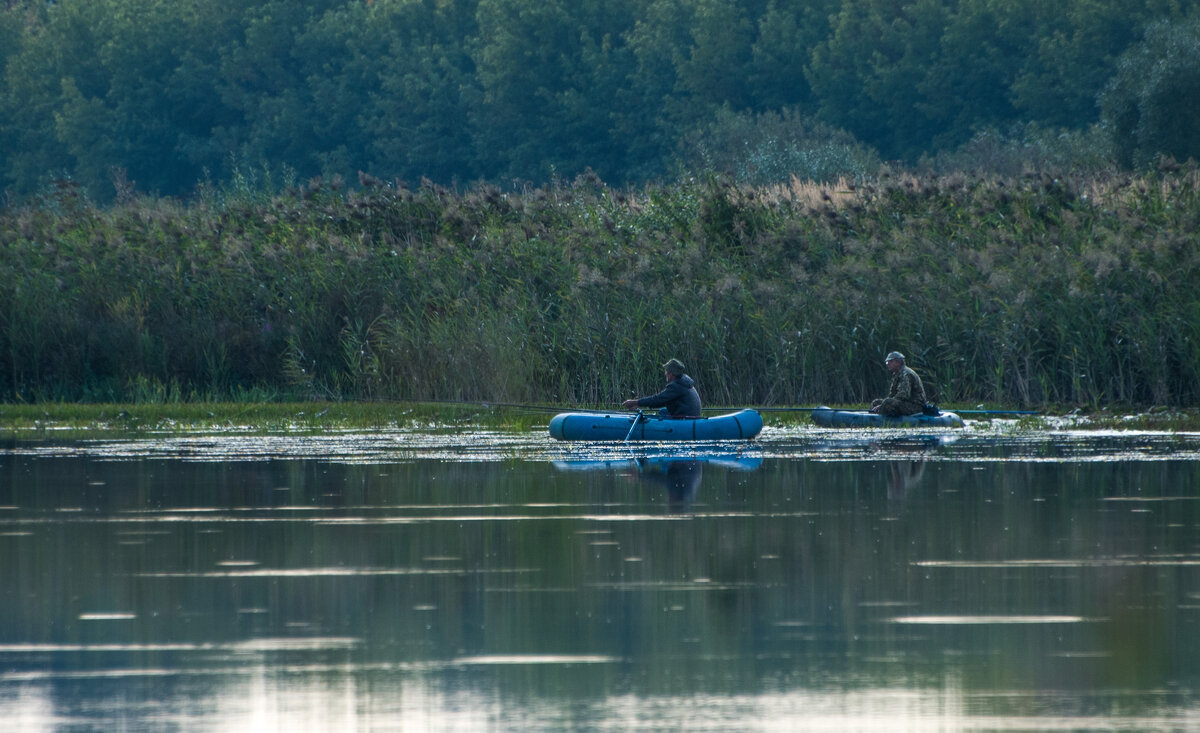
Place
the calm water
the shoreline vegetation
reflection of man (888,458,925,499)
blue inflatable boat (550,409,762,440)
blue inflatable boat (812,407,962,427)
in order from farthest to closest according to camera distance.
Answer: the shoreline vegetation, blue inflatable boat (812,407,962,427), blue inflatable boat (550,409,762,440), reflection of man (888,458,925,499), the calm water

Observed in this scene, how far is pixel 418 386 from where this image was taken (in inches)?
1080

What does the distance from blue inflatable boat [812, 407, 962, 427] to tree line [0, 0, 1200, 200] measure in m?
30.0

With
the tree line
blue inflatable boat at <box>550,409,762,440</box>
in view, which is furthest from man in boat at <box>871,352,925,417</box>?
the tree line

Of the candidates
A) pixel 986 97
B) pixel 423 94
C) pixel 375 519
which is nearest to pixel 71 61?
pixel 423 94

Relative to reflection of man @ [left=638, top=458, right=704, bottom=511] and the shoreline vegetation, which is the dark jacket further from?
the shoreline vegetation

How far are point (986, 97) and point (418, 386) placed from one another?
41.7m

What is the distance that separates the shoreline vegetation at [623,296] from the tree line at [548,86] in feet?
73.0

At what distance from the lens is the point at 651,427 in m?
21.4

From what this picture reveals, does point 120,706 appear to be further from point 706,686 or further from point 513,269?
point 513,269

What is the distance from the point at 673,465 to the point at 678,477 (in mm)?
1454

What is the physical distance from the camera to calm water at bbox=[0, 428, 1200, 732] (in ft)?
25.5

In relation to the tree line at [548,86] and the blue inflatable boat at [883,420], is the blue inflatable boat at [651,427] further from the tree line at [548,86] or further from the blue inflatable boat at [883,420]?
the tree line at [548,86]

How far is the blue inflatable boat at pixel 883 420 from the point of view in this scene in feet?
74.2

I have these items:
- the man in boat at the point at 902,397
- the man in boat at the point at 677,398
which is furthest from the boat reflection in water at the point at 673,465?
the man in boat at the point at 902,397
